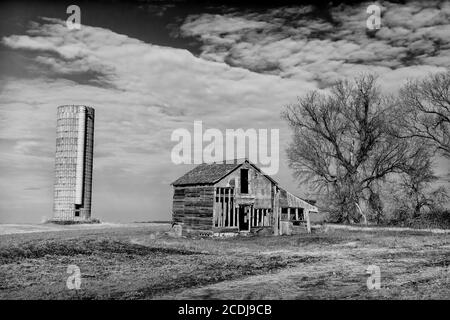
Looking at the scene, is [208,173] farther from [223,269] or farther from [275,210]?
[223,269]

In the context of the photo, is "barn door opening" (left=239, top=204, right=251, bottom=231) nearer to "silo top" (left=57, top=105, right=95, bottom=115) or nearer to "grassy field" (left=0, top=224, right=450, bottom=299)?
"grassy field" (left=0, top=224, right=450, bottom=299)

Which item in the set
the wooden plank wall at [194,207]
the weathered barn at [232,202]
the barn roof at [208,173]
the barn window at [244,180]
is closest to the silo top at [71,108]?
the barn roof at [208,173]

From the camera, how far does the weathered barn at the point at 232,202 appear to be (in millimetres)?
30234

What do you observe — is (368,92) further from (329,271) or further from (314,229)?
(329,271)

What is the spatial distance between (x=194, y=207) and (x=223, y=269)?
1668 centimetres

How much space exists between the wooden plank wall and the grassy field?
6.54m

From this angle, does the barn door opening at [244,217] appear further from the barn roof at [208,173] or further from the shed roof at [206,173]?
the shed roof at [206,173]

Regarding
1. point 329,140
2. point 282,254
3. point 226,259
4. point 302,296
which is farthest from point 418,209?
point 302,296

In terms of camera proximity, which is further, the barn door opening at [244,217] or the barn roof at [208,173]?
the barn door opening at [244,217]

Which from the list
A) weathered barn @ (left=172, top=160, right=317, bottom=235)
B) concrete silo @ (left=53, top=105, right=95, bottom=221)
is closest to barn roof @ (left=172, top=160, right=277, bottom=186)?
weathered barn @ (left=172, top=160, right=317, bottom=235)
